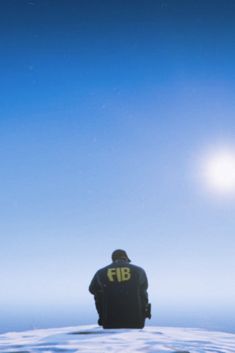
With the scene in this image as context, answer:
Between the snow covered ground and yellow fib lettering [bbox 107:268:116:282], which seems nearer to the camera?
the snow covered ground

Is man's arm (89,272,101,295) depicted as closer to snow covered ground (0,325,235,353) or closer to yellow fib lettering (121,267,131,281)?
yellow fib lettering (121,267,131,281)

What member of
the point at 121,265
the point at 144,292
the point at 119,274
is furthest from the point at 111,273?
the point at 144,292

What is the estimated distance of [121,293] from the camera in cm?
839

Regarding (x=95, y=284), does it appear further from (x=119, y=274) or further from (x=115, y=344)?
(x=115, y=344)

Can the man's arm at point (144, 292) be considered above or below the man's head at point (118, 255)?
below

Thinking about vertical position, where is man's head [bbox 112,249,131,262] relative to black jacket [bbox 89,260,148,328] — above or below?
above

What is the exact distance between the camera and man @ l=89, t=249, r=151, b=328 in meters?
8.30

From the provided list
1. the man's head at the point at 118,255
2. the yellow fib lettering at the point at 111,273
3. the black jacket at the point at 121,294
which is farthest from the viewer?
the man's head at the point at 118,255

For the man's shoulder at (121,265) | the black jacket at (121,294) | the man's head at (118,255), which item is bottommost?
the black jacket at (121,294)

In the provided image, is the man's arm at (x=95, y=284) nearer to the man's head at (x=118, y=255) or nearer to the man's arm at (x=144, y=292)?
the man's head at (x=118, y=255)

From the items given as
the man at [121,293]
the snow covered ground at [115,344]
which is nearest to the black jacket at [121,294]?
the man at [121,293]

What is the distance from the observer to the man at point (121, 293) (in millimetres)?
8297

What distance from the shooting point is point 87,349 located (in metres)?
3.74

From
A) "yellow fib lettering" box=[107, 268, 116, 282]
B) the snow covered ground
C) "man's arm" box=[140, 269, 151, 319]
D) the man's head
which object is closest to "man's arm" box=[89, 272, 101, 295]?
"yellow fib lettering" box=[107, 268, 116, 282]
